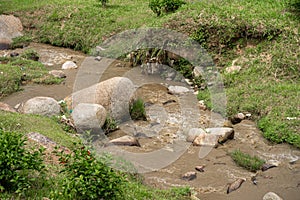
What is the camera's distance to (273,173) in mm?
8336

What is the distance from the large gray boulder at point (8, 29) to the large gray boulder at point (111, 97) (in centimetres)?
866

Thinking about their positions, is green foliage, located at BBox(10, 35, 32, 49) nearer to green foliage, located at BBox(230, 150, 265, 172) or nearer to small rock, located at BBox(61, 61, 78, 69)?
small rock, located at BBox(61, 61, 78, 69)

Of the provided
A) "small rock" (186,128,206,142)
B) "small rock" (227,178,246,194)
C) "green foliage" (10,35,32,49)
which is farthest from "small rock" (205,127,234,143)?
"green foliage" (10,35,32,49)

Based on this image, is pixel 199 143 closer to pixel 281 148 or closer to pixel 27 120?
pixel 281 148

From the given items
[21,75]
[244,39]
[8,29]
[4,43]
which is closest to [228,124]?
[244,39]

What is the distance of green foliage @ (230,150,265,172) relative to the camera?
8.66 meters

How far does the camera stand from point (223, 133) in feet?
32.6

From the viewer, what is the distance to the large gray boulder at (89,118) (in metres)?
9.81

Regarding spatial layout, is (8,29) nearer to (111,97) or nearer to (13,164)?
(111,97)

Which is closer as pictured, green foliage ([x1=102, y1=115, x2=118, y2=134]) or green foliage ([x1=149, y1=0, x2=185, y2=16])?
green foliage ([x1=102, y1=115, x2=118, y2=134])

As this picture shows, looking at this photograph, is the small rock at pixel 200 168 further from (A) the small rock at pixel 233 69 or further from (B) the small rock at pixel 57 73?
(B) the small rock at pixel 57 73

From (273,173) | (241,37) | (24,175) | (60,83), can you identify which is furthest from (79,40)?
(24,175)

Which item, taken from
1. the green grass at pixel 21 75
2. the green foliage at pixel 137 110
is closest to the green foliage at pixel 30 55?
the green grass at pixel 21 75

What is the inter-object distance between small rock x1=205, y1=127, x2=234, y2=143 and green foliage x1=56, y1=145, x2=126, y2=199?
4.70m
